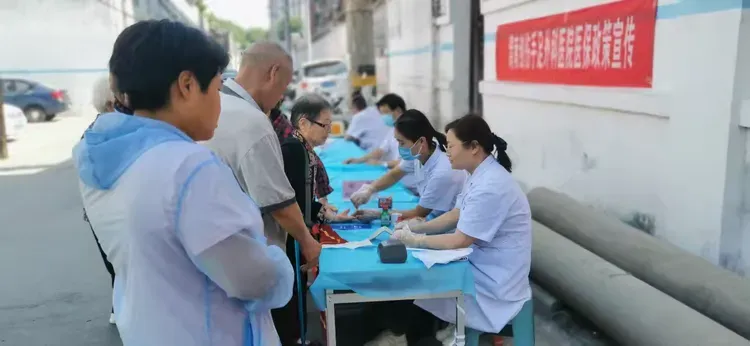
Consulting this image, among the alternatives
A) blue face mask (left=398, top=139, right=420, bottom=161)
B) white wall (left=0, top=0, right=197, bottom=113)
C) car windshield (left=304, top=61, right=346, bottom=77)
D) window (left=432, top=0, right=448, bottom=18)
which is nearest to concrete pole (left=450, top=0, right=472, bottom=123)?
window (left=432, top=0, right=448, bottom=18)

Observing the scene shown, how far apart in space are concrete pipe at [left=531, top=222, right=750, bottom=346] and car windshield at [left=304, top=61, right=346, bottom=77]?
15021 mm

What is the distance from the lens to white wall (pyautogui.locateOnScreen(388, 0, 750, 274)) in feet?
9.62

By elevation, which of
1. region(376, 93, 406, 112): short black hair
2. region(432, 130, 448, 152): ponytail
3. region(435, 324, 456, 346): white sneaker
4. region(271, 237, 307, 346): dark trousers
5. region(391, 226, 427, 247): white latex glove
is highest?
region(376, 93, 406, 112): short black hair

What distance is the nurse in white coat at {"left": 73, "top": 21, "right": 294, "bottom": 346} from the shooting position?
113 cm

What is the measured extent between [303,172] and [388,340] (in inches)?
34.6

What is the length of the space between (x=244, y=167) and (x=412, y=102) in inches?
357

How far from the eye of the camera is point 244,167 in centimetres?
211

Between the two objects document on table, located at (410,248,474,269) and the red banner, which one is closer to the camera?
document on table, located at (410,248,474,269)

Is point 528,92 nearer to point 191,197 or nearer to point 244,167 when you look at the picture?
point 244,167

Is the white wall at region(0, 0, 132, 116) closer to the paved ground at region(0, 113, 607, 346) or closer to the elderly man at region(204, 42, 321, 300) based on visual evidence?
the paved ground at region(0, 113, 607, 346)

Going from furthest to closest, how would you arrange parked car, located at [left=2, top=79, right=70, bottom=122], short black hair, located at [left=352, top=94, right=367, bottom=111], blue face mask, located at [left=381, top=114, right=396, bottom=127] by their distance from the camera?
1. parked car, located at [left=2, top=79, right=70, bottom=122]
2. short black hair, located at [left=352, top=94, right=367, bottom=111]
3. blue face mask, located at [left=381, top=114, right=396, bottom=127]

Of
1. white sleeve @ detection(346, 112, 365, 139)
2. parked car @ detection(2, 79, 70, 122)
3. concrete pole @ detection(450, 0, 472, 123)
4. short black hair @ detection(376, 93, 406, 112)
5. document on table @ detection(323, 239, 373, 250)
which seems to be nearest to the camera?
document on table @ detection(323, 239, 373, 250)

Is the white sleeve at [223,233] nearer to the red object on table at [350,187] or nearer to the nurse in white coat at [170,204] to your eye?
the nurse in white coat at [170,204]

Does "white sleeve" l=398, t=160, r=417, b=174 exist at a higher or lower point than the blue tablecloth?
higher
